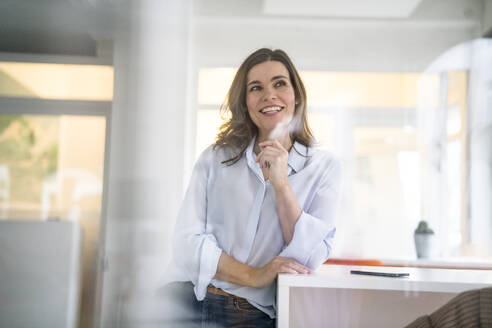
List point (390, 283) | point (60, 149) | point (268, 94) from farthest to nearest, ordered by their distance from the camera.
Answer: point (60, 149), point (268, 94), point (390, 283)

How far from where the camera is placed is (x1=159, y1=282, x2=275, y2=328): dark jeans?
4.83 ft

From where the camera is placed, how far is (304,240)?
55.1 inches

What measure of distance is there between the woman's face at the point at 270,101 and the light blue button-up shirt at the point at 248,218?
3.4 inches

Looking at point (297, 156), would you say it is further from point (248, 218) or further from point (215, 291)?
point (215, 291)

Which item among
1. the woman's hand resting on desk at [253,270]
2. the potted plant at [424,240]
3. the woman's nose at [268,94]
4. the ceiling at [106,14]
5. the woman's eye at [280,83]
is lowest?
the woman's hand resting on desk at [253,270]

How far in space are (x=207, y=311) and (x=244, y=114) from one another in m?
0.67

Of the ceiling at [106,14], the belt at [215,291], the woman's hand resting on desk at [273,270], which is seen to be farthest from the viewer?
the ceiling at [106,14]

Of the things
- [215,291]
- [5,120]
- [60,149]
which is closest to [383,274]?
[215,291]

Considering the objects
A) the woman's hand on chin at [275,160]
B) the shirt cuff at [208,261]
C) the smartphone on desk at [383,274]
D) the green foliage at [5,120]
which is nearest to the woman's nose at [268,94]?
the woman's hand on chin at [275,160]

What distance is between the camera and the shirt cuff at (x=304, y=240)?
55.2 inches

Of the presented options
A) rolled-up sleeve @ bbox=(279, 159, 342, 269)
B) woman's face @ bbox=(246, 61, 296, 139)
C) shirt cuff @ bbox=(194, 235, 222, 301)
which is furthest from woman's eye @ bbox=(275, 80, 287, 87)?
shirt cuff @ bbox=(194, 235, 222, 301)

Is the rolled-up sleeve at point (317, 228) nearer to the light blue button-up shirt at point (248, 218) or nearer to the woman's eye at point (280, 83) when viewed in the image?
the light blue button-up shirt at point (248, 218)

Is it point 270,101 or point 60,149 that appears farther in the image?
point 60,149

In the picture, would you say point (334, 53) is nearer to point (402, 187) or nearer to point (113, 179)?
point (402, 187)
